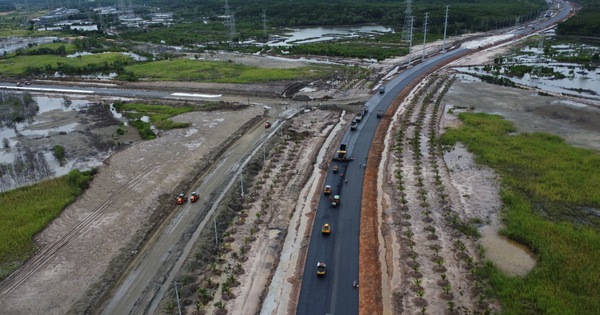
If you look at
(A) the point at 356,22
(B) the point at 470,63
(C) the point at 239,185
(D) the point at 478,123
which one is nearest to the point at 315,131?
(C) the point at 239,185

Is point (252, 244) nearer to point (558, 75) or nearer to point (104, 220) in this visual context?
point (104, 220)

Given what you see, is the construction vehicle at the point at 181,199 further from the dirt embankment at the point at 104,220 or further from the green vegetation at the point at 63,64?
the green vegetation at the point at 63,64

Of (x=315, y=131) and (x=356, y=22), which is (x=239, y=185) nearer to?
(x=315, y=131)

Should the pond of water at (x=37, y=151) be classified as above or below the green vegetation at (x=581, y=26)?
below

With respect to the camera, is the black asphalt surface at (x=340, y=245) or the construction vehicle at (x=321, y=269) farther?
the construction vehicle at (x=321, y=269)

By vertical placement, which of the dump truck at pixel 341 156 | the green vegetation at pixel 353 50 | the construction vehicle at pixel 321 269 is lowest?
the construction vehicle at pixel 321 269

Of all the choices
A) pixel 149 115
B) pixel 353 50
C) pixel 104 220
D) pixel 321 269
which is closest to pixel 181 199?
pixel 104 220

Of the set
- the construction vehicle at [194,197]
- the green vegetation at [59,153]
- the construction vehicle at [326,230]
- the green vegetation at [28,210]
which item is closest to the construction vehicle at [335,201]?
the construction vehicle at [326,230]
